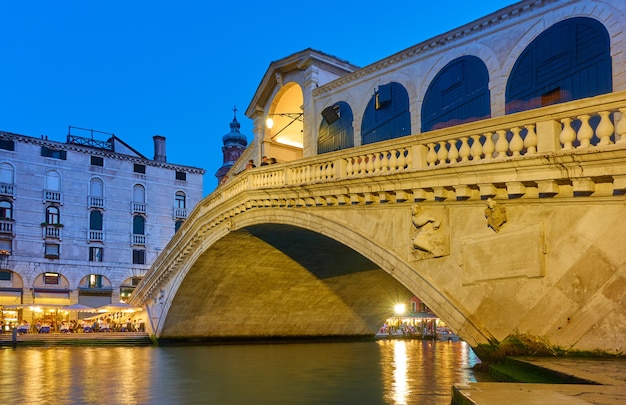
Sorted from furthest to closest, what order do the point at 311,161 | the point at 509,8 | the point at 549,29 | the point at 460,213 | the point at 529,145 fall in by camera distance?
the point at 311,161 → the point at 509,8 → the point at 549,29 → the point at 460,213 → the point at 529,145

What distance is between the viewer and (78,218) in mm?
40406

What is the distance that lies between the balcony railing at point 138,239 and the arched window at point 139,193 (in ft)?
8.17

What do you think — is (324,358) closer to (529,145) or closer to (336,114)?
(336,114)

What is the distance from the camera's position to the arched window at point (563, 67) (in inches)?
461

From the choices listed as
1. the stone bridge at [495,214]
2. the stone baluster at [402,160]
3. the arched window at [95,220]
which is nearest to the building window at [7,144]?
the arched window at [95,220]

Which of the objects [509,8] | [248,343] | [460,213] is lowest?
[248,343]

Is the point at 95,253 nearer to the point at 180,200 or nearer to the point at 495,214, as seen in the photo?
the point at 180,200

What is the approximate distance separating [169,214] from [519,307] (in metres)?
37.4

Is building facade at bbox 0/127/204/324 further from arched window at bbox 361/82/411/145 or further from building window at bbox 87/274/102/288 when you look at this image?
arched window at bbox 361/82/411/145

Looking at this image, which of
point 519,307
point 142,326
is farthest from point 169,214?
point 519,307

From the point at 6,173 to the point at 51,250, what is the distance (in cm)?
560

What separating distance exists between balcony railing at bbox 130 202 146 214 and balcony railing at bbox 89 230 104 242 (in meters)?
2.71

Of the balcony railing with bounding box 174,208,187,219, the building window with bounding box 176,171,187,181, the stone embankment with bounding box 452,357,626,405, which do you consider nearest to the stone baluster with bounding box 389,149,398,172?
the stone embankment with bounding box 452,357,626,405

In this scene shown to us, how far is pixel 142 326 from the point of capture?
30.6 meters
